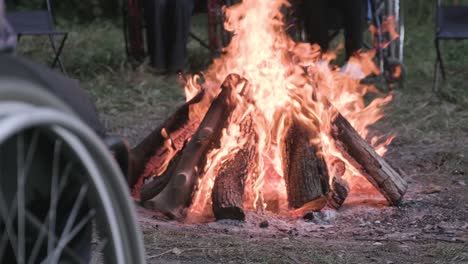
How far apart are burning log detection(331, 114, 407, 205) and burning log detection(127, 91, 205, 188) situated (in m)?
0.72

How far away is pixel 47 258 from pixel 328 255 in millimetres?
1722

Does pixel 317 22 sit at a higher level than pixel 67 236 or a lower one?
lower

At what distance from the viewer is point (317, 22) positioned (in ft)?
24.1

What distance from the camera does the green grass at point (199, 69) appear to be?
6320 mm

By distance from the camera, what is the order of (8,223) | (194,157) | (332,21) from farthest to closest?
(332,21)
(194,157)
(8,223)

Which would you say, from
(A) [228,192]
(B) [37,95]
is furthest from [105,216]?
(A) [228,192]

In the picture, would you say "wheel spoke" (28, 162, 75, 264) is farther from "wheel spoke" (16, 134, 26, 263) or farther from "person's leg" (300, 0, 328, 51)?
"person's leg" (300, 0, 328, 51)

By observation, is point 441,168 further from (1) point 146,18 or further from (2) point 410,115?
(1) point 146,18

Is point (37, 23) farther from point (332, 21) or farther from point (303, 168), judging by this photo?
point (303, 168)

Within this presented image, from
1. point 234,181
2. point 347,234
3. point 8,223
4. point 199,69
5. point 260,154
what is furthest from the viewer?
point 199,69

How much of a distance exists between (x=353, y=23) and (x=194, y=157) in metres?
3.34

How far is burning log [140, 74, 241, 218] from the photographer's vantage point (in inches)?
167

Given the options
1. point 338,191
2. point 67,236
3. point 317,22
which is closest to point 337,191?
point 338,191

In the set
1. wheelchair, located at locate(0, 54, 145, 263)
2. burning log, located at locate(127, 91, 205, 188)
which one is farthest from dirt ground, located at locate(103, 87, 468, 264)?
wheelchair, located at locate(0, 54, 145, 263)
